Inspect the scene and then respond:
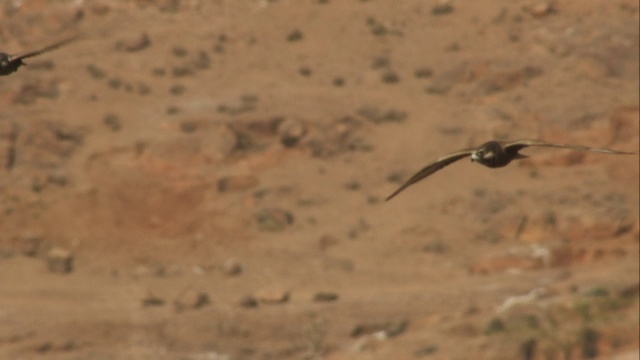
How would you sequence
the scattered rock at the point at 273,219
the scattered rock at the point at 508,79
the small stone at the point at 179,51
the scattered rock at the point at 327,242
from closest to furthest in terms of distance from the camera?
the scattered rock at the point at 327,242 → the scattered rock at the point at 273,219 → the scattered rock at the point at 508,79 → the small stone at the point at 179,51

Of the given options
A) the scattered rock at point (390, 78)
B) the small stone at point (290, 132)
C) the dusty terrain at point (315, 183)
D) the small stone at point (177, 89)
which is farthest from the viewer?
the scattered rock at point (390, 78)

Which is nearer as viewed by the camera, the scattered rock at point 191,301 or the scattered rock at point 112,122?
the scattered rock at point 191,301

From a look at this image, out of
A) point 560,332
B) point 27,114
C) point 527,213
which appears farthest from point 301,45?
point 560,332

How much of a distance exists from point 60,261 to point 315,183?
665 cm

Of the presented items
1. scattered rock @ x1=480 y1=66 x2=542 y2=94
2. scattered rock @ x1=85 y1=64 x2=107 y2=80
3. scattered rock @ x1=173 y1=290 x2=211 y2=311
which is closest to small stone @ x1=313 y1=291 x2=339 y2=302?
scattered rock @ x1=173 y1=290 x2=211 y2=311

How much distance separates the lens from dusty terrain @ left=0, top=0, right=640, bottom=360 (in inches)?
1235

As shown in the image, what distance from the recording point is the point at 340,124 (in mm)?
42094

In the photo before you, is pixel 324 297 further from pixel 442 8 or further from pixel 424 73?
pixel 442 8

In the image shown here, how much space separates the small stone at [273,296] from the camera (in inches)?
1329

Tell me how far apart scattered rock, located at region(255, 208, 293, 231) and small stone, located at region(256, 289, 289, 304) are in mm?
4856

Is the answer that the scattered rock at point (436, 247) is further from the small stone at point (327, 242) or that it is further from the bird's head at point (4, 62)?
the bird's head at point (4, 62)

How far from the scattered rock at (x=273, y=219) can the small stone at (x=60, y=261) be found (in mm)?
4373

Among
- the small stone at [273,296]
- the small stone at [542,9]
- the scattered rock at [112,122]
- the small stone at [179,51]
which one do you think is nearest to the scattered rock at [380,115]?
the scattered rock at [112,122]

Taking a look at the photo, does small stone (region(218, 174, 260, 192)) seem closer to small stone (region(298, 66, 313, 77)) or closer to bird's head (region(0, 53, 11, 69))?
small stone (region(298, 66, 313, 77))
